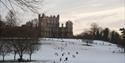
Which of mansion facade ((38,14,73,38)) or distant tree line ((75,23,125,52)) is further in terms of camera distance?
mansion facade ((38,14,73,38))

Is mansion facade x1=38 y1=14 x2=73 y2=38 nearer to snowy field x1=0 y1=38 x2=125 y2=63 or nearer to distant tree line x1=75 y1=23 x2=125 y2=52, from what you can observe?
distant tree line x1=75 y1=23 x2=125 y2=52

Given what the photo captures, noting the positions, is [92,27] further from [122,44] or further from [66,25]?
[122,44]

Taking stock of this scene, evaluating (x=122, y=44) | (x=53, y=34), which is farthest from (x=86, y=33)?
(x=122, y=44)

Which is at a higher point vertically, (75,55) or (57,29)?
(57,29)

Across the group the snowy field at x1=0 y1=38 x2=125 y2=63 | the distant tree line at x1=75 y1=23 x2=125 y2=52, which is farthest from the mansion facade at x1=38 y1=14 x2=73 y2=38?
the snowy field at x1=0 y1=38 x2=125 y2=63

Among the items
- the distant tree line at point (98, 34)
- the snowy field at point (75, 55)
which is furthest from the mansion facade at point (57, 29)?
the snowy field at point (75, 55)

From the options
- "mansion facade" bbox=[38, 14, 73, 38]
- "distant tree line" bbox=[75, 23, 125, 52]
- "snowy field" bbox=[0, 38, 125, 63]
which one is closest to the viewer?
"snowy field" bbox=[0, 38, 125, 63]

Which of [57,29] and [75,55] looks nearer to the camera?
[75,55]

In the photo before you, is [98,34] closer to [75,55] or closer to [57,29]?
[57,29]

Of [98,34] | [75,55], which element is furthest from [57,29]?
[75,55]

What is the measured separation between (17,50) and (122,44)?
167 feet

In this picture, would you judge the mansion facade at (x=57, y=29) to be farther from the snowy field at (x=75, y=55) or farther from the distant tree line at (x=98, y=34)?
the snowy field at (x=75, y=55)

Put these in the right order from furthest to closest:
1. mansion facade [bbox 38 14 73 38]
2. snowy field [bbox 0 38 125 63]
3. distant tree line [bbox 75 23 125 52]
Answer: mansion facade [bbox 38 14 73 38], distant tree line [bbox 75 23 125 52], snowy field [bbox 0 38 125 63]

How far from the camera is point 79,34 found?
18800 cm
